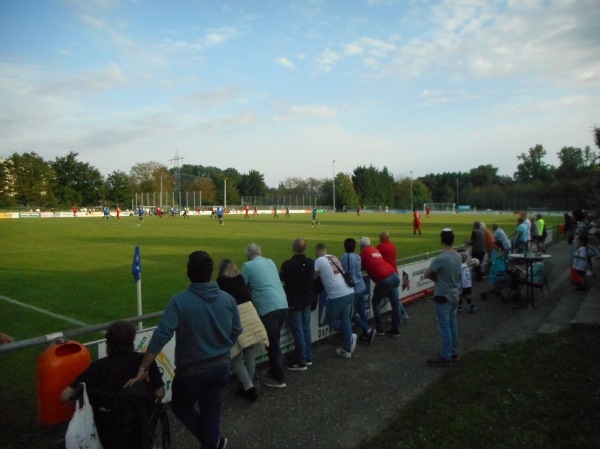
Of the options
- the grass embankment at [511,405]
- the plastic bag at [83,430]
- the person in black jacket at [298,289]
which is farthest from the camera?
the person in black jacket at [298,289]

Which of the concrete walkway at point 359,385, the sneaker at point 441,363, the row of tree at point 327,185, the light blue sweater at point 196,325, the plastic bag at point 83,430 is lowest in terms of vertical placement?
the concrete walkway at point 359,385

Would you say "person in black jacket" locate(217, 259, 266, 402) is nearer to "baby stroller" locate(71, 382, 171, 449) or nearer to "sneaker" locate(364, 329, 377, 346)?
"baby stroller" locate(71, 382, 171, 449)

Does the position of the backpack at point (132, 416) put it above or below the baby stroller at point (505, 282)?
above

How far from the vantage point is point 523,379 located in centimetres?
545

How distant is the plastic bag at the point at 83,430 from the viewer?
284 cm

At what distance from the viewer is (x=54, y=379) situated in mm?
3762

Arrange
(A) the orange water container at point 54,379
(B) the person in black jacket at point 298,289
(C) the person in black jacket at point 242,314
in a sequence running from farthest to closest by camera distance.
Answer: (B) the person in black jacket at point 298,289, (C) the person in black jacket at point 242,314, (A) the orange water container at point 54,379

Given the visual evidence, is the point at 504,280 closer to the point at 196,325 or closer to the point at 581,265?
the point at 581,265

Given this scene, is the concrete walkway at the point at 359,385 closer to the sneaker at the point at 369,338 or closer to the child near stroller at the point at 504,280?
the sneaker at the point at 369,338

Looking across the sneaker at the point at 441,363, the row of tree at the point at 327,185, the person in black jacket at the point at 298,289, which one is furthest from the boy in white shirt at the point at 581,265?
the row of tree at the point at 327,185

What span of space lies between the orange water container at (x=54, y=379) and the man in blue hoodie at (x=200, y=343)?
3.29ft

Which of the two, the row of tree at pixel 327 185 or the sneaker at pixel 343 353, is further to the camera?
the row of tree at pixel 327 185

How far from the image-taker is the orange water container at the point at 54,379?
3758 mm

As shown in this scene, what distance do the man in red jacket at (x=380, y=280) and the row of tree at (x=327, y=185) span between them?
77.7 m
